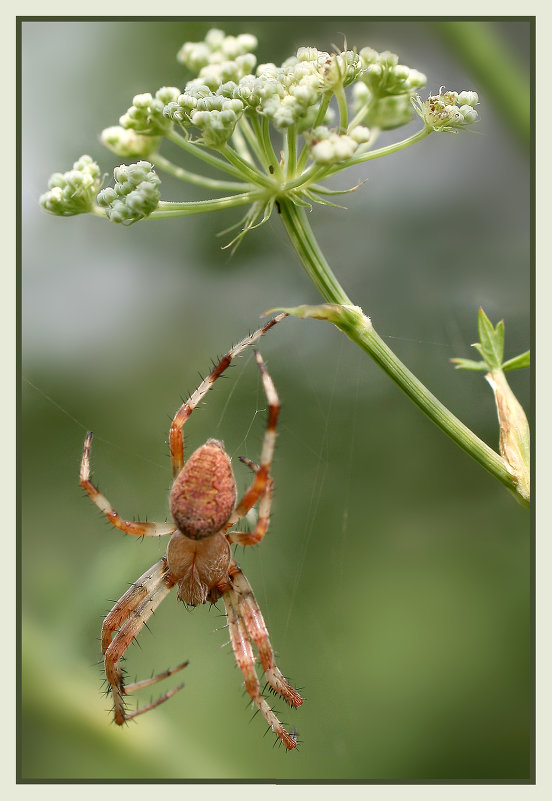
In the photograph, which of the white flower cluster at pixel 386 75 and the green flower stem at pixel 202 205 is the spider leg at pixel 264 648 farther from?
the white flower cluster at pixel 386 75

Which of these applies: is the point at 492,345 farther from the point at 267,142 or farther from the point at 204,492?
the point at 204,492

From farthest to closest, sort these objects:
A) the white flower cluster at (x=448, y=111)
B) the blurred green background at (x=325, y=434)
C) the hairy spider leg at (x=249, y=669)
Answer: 1. the blurred green background at (x=325, y=434)
2. the hairy spider leg at (x=249, y=669)
3. the white flower cluster at (x=448, y=111)

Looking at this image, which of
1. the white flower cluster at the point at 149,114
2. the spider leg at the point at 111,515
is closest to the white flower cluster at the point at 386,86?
the white flower cluster at the point at 149,114

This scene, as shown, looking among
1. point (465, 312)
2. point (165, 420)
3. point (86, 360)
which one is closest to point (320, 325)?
point (465, 312)

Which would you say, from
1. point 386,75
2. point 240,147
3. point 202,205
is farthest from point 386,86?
point 202,205

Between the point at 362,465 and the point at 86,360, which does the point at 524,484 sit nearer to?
the point at 362,465

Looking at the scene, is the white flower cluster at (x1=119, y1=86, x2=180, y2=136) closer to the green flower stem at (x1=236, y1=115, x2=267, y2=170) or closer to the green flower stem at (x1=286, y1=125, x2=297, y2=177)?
the green flower stem at (x1=236, y1=115, x2=267, y2=170)
